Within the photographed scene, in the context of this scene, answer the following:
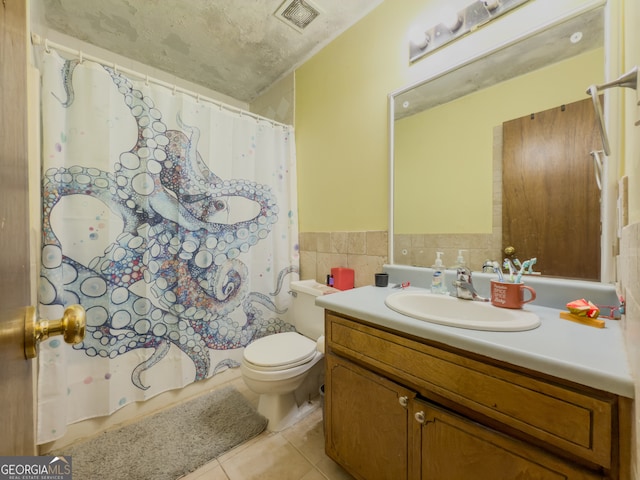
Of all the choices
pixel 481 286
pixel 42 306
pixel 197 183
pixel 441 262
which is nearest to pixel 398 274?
pixel 441 262

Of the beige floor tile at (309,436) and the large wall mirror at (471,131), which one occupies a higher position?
the large wall mirror at (471,131)

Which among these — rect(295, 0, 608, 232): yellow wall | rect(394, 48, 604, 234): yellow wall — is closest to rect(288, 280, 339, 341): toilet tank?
rect(295, 0, 608, 232): yellow wall

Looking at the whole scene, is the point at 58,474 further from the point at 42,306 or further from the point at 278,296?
the point at 278,296

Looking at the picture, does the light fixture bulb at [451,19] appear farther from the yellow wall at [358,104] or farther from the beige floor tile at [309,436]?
the beige floor tile at [309,436]

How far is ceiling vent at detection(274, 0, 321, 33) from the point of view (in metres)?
1.47

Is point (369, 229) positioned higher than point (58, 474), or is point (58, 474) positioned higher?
point (369, 229)

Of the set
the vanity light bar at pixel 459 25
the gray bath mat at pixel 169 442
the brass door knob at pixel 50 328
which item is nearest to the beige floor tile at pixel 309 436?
the gray bath mat at pixel 169 442

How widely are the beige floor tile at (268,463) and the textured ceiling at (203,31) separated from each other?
7.84 feet

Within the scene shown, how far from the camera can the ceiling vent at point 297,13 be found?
1.47 meters

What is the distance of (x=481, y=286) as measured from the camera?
1138 millimetres

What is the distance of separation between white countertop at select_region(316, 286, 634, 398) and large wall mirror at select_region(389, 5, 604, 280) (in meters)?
0.36

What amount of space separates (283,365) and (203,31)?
2108mm

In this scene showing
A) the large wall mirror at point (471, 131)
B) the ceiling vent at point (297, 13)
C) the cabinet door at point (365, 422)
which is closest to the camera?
the cabinet door at point (365, 422)

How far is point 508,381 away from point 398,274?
82 cm
